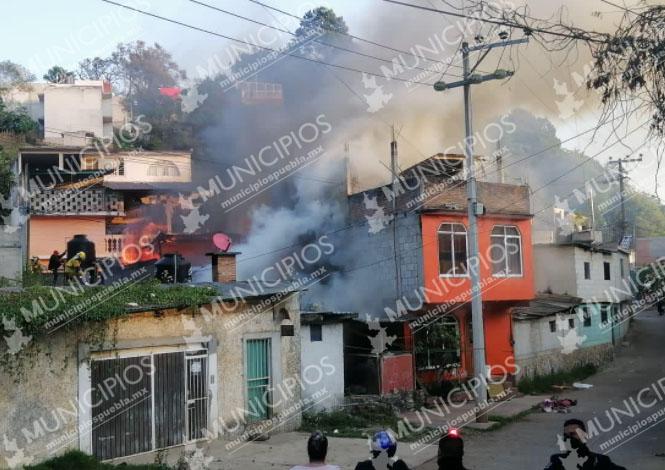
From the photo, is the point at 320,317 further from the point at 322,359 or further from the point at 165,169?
the point at 165,169

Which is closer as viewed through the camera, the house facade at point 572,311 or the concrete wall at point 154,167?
the house facade at point 572,311

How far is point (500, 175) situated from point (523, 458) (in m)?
14.0

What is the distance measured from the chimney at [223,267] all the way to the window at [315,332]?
239cm

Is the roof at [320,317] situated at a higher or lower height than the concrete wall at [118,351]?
higher

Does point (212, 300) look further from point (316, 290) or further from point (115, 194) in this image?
point (115, 194)

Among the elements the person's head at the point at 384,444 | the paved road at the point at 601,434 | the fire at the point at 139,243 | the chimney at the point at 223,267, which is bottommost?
the paved road at the point at 601,434

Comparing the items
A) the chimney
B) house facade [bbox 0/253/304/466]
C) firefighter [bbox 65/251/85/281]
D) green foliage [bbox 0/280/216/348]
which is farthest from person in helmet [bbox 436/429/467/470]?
firefighter [bbox 65/251/85/281]

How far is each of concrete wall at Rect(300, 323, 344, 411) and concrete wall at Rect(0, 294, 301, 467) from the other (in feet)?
5.06

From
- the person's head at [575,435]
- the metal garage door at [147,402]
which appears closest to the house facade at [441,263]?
the metal garage door at [147,402]

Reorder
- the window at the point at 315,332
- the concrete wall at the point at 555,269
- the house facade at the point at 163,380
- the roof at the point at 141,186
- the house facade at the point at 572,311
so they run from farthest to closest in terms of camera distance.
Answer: the concrete wall at the point at 555,269 < the roof at the point at 141,186 < the house facade at the point at 572,311 < the window at the point at 315,332 < the house facade at the point at 163,380

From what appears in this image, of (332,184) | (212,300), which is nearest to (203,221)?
(332,184)

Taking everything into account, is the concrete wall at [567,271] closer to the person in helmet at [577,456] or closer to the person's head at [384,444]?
the person in helmet at [577,456]

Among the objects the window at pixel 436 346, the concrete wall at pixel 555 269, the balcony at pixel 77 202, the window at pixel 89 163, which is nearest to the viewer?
the window at pixel 436 346

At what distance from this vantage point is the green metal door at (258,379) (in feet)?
45.3
